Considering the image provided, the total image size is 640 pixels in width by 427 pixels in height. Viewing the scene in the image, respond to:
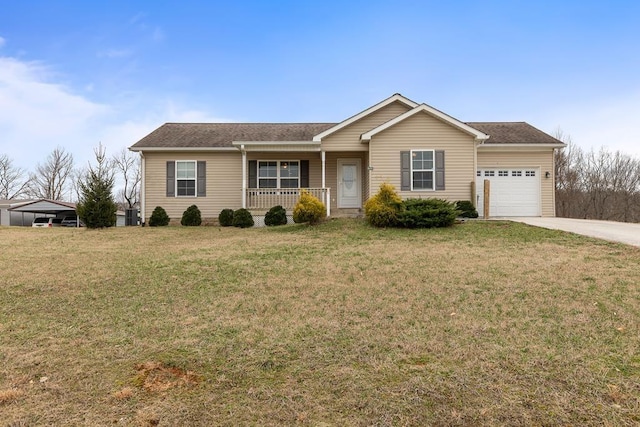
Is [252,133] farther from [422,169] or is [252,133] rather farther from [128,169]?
[128,169]

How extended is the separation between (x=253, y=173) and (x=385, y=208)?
7110mm

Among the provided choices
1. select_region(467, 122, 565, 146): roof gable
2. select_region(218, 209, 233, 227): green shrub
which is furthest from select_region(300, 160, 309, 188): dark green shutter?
select_region(467, 122, 565, 146): roof gable

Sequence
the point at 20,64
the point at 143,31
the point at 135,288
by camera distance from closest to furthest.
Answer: the point at 135,288 → the point at 143,31 → the point at 20,64

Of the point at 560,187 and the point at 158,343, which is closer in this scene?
the point at 158,343

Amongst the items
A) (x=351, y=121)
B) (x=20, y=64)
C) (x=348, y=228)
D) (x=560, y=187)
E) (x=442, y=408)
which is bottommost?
(x=442, y=408)

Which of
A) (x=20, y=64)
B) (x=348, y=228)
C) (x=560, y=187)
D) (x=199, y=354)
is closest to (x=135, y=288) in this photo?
(x=199, y=354)

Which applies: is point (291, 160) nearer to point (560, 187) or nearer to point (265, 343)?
point (265, 343)

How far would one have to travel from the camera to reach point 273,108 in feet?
99.8

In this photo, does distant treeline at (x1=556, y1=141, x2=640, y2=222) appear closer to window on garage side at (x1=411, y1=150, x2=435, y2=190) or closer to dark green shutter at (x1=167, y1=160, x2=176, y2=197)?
window on garage side at (x1=411, y1=150, x2=435, y2=190)

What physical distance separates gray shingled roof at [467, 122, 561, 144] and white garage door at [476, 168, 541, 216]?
1.27 meters

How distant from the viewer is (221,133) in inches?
694

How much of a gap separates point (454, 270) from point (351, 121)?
988 cm

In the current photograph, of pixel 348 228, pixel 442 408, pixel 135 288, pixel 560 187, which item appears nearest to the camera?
pixel 442 408

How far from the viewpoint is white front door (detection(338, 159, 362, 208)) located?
1667 centimetres
